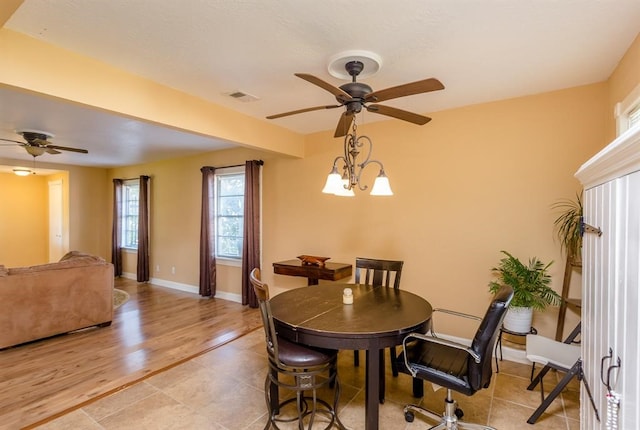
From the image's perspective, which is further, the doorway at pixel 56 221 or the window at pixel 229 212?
the doorway at pixel 56 221

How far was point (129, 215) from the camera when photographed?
734 cm

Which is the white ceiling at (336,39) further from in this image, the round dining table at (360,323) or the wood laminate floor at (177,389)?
the wood laminate floor at (177,389)

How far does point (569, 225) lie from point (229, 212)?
4.79 metres

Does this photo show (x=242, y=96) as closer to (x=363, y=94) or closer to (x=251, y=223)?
(x=363, y=94)

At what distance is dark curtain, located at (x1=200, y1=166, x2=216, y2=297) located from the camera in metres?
5.47

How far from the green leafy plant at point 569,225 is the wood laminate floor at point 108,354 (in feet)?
11.5

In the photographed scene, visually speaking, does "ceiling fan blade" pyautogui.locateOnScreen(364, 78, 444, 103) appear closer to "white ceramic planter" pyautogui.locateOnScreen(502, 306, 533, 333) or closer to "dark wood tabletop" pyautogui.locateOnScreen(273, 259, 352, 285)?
"white ceramic planter" pyautogui.locateOnScreen(502, 306, 533, 333)

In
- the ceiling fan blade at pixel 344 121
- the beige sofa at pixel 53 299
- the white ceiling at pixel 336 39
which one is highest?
the white ceiling at pixel 336 39

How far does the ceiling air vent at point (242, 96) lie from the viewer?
9.88ft

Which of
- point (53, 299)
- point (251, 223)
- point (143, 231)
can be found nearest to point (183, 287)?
point (143, 231)

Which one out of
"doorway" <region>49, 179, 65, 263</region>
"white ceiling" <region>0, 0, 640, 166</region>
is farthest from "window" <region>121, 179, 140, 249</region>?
"white ceiling" <region>0, 0, 640, 166</region>

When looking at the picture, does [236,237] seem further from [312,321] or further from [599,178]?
[599,178]

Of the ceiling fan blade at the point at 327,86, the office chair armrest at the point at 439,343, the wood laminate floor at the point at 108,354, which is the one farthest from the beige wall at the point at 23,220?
the office chair armrest at the point at 439,343

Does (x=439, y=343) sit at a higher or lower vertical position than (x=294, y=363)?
higher
